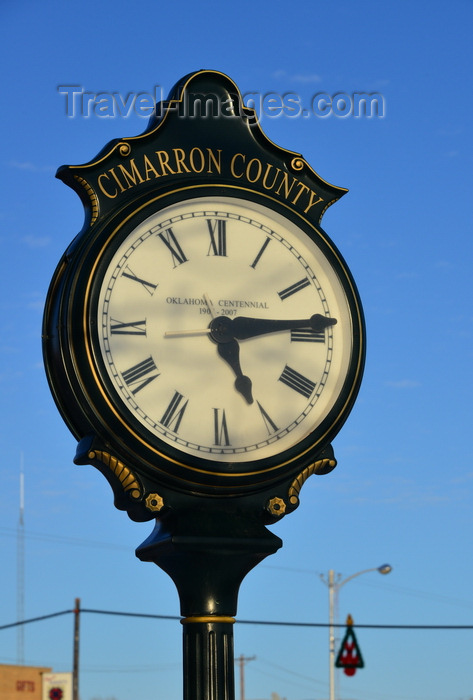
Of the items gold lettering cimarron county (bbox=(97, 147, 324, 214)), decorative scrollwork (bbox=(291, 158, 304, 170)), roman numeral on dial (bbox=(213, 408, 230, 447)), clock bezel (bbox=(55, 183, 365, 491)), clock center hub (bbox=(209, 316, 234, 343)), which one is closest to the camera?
clock bezel (bbox=(55, 183, 365, 491))

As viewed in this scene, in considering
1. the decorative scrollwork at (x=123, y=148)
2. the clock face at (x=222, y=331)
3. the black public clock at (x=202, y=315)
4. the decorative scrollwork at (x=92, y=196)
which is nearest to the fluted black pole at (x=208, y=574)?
the black public clock at (x=202, y=315)

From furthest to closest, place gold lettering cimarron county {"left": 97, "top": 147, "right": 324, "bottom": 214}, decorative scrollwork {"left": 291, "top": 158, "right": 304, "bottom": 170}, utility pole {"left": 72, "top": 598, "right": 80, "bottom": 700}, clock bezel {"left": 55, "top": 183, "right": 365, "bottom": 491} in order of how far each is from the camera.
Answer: utility pole {"left": 72, "top": 598, "right": 80, "bottom": 700}, decorative scrollwork {"left": 291, "top": 158, "right": 304, "bottom": 170}, gold lettering cimarron county {"left": 97, "top": 147, "right": 324, "bottom": 214}, clock bezel {"left": 55, "top": 183, "right": 365, "bottom": 491}

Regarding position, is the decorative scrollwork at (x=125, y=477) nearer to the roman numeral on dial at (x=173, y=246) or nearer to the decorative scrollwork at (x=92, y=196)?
the roman numeral on dial at (x=173, y=246)

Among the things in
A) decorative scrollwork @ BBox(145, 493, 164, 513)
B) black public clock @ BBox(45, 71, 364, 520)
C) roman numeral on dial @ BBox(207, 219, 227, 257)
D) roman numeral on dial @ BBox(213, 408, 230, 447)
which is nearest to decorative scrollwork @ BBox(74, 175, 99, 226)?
black public clock @ BBox(45, 71, 364, 520)

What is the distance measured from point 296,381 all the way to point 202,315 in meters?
0.44

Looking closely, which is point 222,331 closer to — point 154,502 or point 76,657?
point 154,502

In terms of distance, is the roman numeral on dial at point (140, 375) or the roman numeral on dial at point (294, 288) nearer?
the roman numeral on dial at point (140, 375)

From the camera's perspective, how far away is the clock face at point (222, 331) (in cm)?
430

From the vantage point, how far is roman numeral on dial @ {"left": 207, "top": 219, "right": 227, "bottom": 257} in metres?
4.58

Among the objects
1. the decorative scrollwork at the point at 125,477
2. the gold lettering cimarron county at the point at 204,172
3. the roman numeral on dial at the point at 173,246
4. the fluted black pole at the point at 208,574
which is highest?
the gold lettering cimarron county at the point at 204,172

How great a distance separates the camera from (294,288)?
15.3ft

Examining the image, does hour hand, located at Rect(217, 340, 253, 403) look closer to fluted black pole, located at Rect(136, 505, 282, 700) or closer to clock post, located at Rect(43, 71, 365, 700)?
clock post, located at Rect(43, 71, 365, 700)

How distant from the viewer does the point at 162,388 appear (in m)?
4.32

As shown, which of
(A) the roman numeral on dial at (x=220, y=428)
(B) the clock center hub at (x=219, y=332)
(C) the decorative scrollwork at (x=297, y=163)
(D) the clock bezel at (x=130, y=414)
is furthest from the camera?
(C) the decorative scrollwork at (x=297, y=163)
